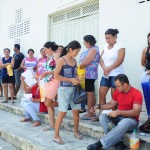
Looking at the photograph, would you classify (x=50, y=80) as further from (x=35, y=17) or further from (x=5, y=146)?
(x=35, y=17)

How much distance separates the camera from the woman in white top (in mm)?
5105

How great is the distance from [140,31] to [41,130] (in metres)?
2.86

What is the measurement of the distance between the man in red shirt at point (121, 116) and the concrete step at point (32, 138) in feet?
1.58

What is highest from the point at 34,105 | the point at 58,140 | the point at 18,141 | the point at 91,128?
the point at 34,105

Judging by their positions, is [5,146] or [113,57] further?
[5,146]

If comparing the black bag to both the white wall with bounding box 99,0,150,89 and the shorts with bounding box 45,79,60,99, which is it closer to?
the shorts with bounding box 45,79,60,99

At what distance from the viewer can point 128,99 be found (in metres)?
4.51

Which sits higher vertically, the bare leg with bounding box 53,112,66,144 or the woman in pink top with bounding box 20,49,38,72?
the woman in pink top with bounding box 20,49,38,72

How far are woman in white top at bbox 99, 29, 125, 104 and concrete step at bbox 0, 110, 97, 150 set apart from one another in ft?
3.16

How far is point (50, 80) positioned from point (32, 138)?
3.83 feet

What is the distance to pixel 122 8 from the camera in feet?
20.3

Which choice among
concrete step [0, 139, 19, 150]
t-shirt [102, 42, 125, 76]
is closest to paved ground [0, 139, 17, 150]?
concrete step [0, 139, 19, 150]

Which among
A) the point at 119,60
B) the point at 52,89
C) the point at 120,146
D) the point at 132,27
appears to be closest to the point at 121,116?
the point at 120,146

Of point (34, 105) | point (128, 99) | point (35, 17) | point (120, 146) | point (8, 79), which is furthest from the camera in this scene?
point (35, 17)
